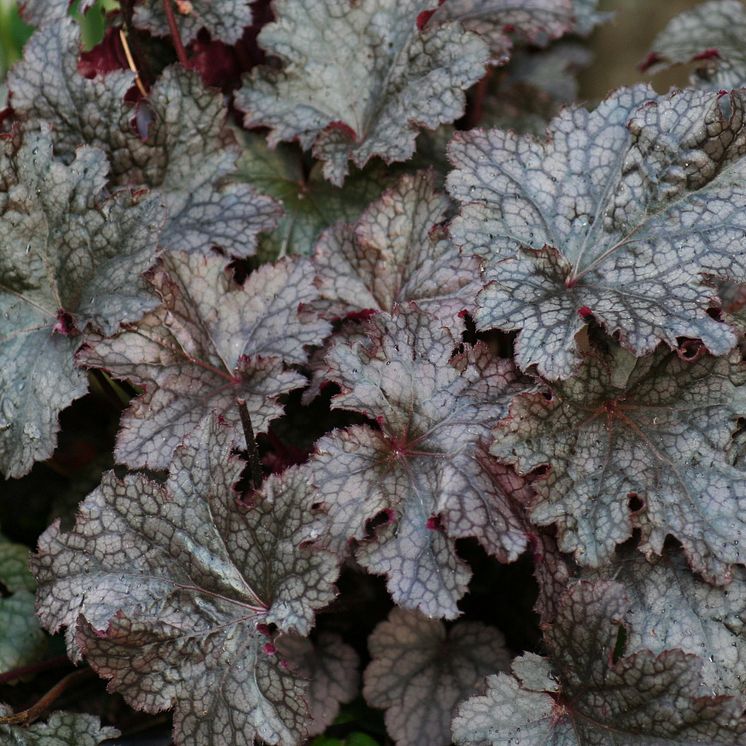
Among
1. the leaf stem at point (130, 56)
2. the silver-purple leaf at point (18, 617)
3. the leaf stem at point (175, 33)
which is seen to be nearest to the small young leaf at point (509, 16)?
the leaf stem at point (175, 33)

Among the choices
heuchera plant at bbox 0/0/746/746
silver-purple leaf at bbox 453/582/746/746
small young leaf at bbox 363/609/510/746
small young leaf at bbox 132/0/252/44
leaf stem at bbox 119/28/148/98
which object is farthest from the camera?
leaf stem at bbox 119/28/148/98

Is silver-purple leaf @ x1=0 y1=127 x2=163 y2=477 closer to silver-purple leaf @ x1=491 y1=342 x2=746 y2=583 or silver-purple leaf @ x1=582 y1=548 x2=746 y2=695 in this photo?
silver-purple leaf @ x1=491 y1=342 x2=746 y2=583

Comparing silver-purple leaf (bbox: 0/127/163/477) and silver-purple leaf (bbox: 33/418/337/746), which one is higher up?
silver-purple leaf (bbox: 0/127/163/477)

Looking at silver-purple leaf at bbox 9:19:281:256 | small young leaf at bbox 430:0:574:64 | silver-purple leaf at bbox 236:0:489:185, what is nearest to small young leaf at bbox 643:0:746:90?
small young leaf at bbox 430:0:574:64

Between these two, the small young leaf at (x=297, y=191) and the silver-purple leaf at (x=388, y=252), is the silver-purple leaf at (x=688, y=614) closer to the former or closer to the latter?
the silver-purple leaf at (x=388, y=252)

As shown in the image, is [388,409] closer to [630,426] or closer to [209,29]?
[630,426]

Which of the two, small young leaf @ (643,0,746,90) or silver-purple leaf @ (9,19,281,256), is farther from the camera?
small young leaf @ (643,0,746,90)
